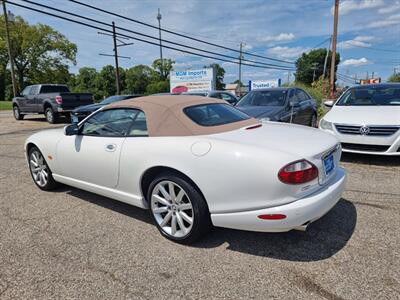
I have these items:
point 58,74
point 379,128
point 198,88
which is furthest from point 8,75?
point 379,128

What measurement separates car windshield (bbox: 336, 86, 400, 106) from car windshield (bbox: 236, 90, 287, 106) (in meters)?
1.40

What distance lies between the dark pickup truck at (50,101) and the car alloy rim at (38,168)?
9.08m

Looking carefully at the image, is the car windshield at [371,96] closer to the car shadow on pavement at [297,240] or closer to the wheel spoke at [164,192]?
the car shadow on pavement at [297,240]

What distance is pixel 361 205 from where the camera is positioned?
3705 mm

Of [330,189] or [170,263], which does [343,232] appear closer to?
[330,189]

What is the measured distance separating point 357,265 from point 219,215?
124 cm

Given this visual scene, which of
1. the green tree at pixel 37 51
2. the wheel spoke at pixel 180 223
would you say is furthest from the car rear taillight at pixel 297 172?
the green tree at pixel 37 51

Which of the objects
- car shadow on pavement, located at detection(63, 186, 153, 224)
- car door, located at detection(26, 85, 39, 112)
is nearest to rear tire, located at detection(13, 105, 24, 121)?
car door, located at detection(26, 85, 39, 112)

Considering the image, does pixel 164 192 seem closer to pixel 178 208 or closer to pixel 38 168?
A: pixel 178 208

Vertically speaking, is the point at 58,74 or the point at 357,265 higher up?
the point at 58,74

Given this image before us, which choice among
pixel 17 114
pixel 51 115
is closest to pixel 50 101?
pixel 51 115

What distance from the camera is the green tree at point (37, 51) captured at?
138 feet

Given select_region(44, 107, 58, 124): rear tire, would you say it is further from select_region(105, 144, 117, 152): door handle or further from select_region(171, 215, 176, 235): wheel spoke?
select_region(171, 215, 176, 235): wheel spoke

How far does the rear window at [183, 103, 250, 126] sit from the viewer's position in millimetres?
3127
